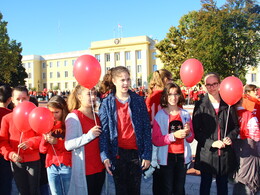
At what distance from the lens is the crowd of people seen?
2.54m

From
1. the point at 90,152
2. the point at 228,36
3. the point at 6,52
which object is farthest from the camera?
the point at 6,52

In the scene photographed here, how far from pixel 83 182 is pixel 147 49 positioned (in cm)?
5313

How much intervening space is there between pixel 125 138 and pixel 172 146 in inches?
27.4

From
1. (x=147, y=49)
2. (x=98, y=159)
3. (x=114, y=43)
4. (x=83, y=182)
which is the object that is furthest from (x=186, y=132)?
(x=114, y=43)

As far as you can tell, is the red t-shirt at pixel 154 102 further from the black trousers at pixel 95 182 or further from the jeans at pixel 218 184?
the black trousers at pixel 95 182

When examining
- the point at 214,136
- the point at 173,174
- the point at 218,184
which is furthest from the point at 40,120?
the point at 218,184

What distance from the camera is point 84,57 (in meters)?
2.75

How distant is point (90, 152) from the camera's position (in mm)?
2631

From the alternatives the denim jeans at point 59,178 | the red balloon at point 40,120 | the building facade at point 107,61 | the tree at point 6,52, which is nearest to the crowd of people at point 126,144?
the denim jeans at point 59,178

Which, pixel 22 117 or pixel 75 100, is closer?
pixel 22 117

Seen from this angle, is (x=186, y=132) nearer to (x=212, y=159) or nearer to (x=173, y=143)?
(x=173, y=143)

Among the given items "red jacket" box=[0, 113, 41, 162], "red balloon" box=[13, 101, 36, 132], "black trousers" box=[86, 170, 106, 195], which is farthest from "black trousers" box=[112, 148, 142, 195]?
"red balloon" box=[13, 101, 36, 132]

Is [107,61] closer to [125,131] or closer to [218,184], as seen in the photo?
[218,184]

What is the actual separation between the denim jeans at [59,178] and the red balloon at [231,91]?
2069mm
